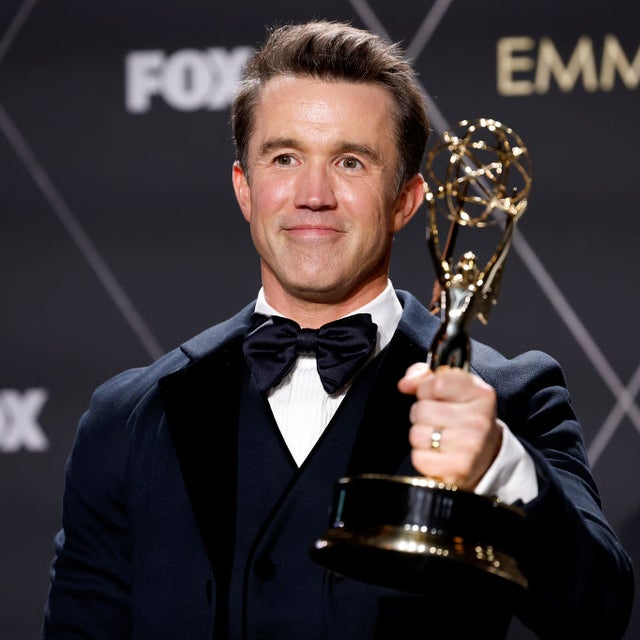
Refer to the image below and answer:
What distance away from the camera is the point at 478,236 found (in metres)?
3.15

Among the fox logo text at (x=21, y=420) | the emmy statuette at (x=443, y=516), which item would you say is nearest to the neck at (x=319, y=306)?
the emmy statuette at (x=443, y=516)

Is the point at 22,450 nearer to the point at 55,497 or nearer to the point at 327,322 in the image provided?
the point at 55,497

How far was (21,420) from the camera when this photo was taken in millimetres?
3342

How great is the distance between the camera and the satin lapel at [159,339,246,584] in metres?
2.13

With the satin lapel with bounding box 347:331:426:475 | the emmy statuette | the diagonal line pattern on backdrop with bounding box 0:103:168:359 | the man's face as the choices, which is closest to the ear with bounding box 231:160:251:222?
the man's face

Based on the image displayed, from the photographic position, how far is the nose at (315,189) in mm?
2176

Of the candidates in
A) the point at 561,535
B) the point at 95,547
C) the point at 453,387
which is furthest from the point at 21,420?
the point at 453,387

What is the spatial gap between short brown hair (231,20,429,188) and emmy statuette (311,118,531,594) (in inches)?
20.8

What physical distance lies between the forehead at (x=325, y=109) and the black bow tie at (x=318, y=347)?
30 cm

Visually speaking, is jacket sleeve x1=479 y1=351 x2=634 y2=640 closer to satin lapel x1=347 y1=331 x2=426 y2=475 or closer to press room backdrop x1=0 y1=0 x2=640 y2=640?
satin lapel x1=347 y1=331 x2=426 y2=475

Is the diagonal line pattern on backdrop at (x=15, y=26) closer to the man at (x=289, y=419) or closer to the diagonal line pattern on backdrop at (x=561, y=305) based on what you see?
the diagonal line pattern on backdrop at (x=561, y=305)

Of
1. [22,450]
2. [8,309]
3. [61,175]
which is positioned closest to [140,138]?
[61,175]

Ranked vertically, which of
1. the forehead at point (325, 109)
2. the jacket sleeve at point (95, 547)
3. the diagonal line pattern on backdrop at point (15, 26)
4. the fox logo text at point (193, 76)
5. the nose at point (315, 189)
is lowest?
the jacket sleeve at point (95, 547)

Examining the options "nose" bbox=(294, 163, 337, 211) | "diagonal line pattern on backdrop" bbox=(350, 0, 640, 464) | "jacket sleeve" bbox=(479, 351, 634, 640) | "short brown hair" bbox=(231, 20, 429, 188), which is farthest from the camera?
"diagonal line pattern on backdrop" bbox=(350, 0, 640, 464)
